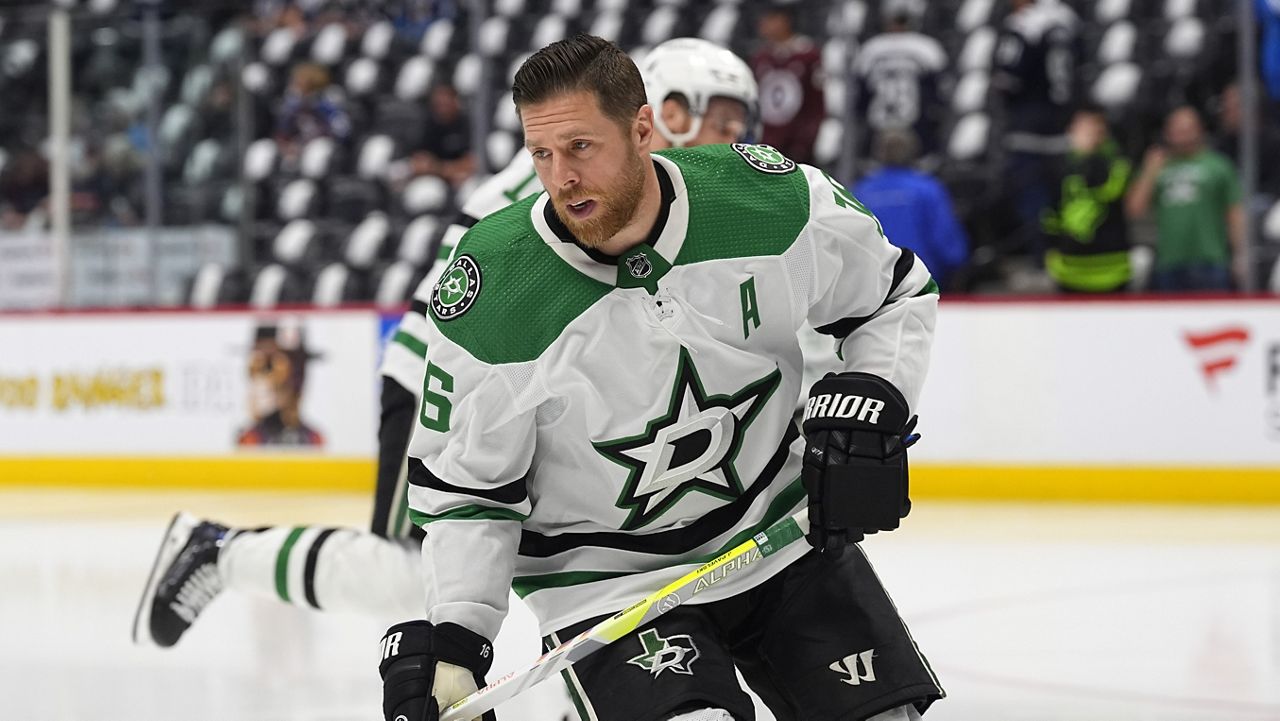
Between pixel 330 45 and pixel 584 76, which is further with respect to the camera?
pixel 330 45

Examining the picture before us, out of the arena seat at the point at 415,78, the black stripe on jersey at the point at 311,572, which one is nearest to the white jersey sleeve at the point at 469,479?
the black stripe on jersey at the point at 311,572

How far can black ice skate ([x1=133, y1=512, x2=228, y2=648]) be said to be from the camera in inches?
132

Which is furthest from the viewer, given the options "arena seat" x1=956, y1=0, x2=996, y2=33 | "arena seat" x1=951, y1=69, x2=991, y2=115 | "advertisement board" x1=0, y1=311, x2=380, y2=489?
"arena seat" x1=956, y1=0, x2=996, y2=33

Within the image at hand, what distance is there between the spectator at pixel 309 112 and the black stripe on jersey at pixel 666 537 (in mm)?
7440

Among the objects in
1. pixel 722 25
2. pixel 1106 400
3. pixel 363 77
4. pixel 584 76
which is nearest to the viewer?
pixel 584 76

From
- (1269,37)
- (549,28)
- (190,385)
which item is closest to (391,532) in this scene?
(190,385)

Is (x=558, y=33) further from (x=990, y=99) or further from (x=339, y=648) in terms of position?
(x=339, y=648)

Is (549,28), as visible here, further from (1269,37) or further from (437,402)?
(437,402)

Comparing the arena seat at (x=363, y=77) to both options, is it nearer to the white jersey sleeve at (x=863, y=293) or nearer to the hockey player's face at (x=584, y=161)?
the white jersey sleeve at (x=863, y=293)

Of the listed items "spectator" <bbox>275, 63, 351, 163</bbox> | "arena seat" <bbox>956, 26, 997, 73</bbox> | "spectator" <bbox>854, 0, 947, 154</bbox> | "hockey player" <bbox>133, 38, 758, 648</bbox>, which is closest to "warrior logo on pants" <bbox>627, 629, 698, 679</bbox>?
"hockey player" <bbox>133, 38, 758, 648</bbox>

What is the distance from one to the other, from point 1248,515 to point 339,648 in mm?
3542

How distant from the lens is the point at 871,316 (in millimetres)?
2240

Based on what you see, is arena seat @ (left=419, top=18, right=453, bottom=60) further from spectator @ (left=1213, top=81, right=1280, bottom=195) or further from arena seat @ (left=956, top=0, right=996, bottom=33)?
spectator @ (left=1213, top=81, right=1280, bottom=195)

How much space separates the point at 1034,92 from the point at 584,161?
20.2 ft
